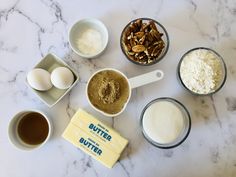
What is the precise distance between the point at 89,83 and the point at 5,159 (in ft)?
1.14

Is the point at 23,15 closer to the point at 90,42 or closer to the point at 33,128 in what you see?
the point at 90,42

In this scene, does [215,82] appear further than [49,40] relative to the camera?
No

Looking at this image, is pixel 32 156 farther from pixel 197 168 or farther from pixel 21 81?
pixel 197 168

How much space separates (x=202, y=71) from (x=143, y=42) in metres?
0.18

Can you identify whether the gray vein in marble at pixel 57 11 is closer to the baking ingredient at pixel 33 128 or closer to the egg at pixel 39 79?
the egg at pixel 39 79

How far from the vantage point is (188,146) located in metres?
1.11

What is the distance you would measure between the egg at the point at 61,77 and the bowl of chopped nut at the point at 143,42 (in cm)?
18

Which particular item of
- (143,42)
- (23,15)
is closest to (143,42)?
(143,42)

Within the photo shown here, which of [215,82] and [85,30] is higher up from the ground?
[85,30]

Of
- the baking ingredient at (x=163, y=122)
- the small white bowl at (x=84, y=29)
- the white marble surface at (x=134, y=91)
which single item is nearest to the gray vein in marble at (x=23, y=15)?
the white marble surface at (x=134, y=91)

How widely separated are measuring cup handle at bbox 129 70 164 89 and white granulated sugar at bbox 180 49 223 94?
0.07 m

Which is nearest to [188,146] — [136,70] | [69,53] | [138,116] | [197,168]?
[197,168]

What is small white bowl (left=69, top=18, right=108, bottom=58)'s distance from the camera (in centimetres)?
110

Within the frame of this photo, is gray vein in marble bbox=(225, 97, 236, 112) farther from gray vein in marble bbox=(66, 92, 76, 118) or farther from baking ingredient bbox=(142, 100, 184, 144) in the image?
gray vein in marble bbox=(66, 92, 76, 118)
